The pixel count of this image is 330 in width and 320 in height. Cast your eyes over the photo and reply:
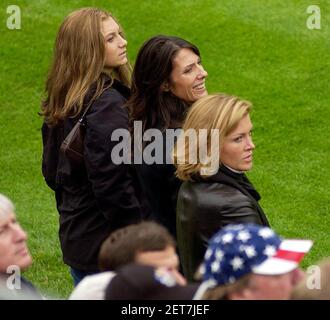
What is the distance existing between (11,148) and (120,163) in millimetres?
5441

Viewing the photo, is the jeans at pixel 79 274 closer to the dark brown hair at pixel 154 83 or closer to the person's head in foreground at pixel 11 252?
the dark brown hair at pixel 154 83

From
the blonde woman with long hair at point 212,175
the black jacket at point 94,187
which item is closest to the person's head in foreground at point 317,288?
the blonde woman with long hair at point 212,175

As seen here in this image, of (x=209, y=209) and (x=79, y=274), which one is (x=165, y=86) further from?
(x=79, y=274)

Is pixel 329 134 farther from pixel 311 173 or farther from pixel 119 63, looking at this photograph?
pixel 119 63

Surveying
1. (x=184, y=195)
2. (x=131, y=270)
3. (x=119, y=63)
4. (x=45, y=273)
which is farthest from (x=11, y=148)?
(x=131, y=270)

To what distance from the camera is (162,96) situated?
5309 millimetres

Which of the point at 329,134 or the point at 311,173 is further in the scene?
the point at 329,134

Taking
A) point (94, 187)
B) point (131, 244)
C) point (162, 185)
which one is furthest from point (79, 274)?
point (131, 244)

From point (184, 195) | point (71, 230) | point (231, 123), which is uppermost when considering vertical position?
point (231, 123)

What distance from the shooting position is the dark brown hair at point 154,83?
5.30 meters

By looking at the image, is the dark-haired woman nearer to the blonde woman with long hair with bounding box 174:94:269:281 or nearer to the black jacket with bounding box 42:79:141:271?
the black jacket with bounding box 42:79:141:271

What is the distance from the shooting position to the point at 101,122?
205 inches

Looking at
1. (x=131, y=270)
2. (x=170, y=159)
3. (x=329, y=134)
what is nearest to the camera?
(x=131, y=270)

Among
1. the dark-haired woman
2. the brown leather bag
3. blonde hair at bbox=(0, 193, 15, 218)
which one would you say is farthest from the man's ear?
blonde hair at bbox=(0, 193, 15, 218)
